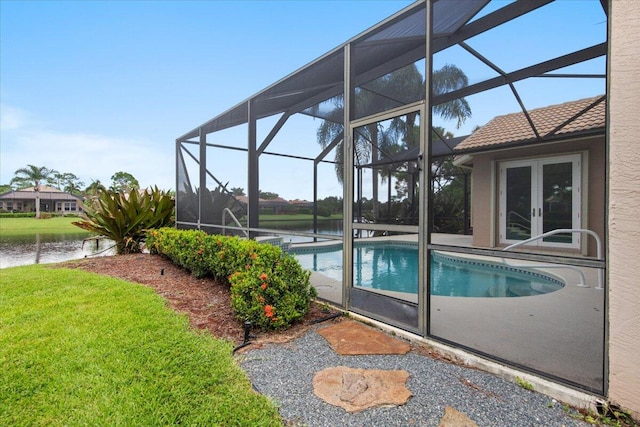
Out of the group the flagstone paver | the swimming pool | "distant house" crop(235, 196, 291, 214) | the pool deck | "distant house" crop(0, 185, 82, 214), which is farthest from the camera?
"distant house" crop(0, 185, 82, 214)

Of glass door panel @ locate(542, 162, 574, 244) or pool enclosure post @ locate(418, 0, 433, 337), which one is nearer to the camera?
pool enclosure post @ locate(418, 0, 433, 337)

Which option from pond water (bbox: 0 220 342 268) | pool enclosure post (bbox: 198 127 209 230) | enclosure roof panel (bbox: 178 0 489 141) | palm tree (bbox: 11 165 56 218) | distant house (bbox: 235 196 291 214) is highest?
palm tree (bbox: 11 165 56 218)

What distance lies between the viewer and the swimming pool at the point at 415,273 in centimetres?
397

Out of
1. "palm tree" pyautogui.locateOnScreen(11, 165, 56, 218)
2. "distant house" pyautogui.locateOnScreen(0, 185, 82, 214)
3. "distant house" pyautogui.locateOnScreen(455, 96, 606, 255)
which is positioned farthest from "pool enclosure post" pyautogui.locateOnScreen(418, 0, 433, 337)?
"palm tree" pyautogui.locateOnScreen(11, 165, 56, 218)

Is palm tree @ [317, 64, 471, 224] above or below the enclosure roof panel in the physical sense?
below

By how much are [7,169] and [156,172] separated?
3090 centimetres

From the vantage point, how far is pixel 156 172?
3988 centimetres

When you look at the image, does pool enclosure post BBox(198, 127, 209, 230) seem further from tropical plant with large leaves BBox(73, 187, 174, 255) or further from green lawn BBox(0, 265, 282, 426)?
green lawn BBox(0, 265, 282, 426)

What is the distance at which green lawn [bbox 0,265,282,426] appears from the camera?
1.82 metres

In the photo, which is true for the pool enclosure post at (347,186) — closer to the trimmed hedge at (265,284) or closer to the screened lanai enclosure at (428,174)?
the screened lanai enclosure at (428,174)

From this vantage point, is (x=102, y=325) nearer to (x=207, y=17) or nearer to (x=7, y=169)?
(x=207, y=17)

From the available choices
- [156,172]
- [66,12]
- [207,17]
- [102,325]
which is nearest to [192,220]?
[102,325]

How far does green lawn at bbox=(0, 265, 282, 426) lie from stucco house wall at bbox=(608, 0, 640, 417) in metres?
1.98

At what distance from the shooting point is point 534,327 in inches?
124
